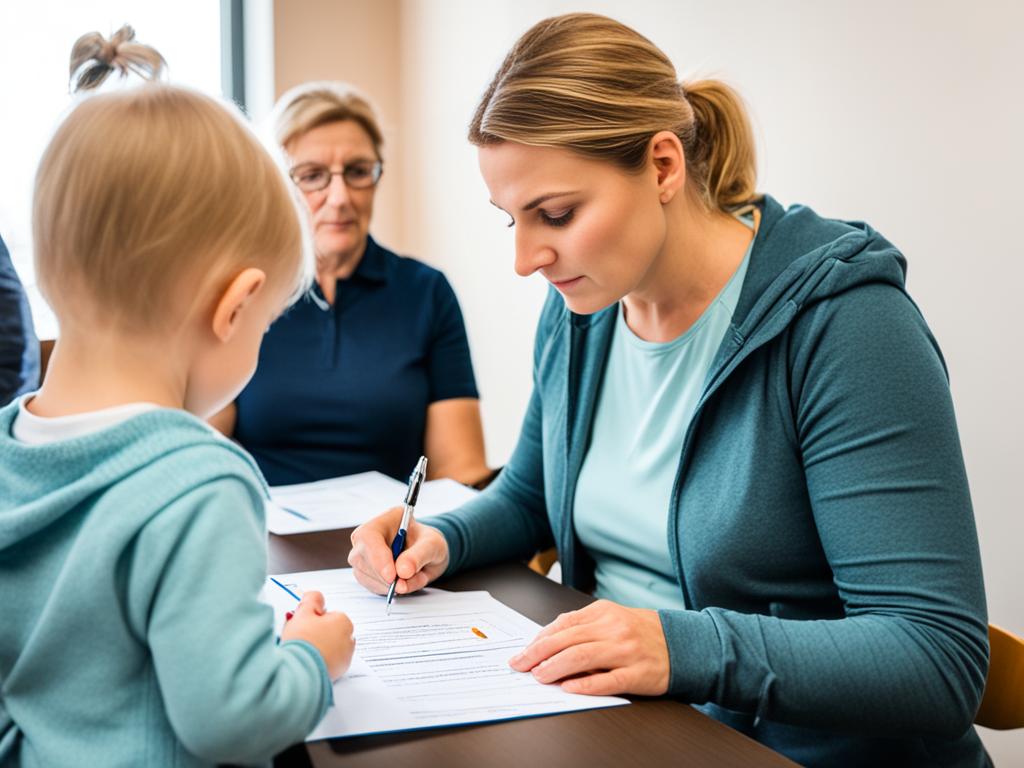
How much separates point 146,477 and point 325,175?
1560mm

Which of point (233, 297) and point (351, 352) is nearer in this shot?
point (233, 297)

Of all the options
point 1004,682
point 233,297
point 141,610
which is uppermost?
point 233,297

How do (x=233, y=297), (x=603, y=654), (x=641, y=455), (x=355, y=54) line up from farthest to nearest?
(x=355, y=54), (x=641, y=455), (x=603, y=654), (x=233, y=297)

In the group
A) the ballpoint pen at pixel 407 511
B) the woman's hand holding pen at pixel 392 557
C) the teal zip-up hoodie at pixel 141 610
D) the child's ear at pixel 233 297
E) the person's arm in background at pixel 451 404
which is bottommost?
the person's arm in background at pixel 451 404

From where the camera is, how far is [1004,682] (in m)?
1.15

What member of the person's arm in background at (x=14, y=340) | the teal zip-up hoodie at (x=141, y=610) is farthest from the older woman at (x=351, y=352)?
the teal zip-up hoodie at (x=141, y=610)

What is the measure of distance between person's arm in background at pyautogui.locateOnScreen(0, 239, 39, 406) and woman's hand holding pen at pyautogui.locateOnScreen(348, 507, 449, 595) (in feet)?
2.52

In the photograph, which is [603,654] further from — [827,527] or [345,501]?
[345,501]

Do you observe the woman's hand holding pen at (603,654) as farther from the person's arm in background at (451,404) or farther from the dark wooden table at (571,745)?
the person's arm in background at (451,404)

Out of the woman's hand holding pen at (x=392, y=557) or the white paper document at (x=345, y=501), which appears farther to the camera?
the white paper document at (x=345, y=501)

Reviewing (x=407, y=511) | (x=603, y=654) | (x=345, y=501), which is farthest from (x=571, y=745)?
(x=345, y=501)

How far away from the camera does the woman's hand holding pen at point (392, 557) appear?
1207 millimetres

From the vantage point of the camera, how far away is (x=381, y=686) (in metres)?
0.94

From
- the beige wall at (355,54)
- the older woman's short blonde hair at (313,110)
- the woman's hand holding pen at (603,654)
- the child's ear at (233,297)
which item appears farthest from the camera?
the beige wall at (355,54)
